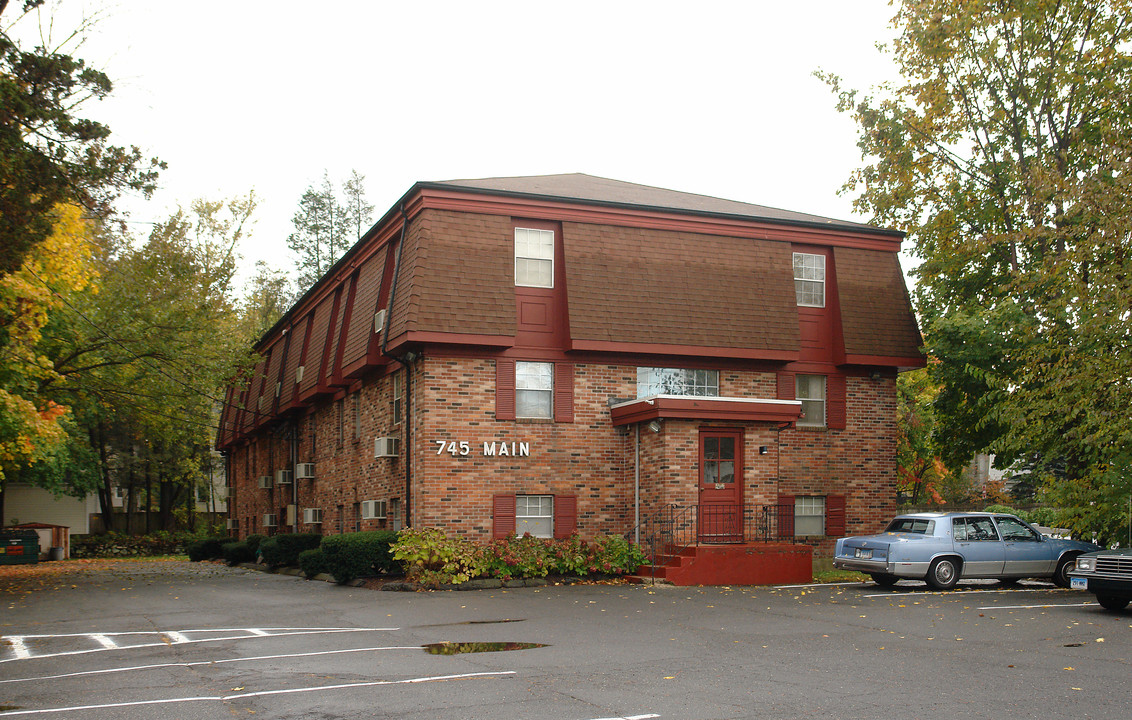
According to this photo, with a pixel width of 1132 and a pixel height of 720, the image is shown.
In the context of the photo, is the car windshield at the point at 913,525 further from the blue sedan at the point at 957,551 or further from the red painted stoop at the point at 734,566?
the red painted stoop at the point at 734,566

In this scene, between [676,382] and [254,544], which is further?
[254,544]

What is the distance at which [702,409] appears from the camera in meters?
21.3

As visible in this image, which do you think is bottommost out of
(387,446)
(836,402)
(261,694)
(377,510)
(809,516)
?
(261,694)

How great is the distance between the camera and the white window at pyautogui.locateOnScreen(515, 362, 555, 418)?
22.5 meters

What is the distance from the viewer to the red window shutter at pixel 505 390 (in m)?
22.1

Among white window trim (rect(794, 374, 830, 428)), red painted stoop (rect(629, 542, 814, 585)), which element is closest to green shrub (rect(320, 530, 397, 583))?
red painted stoop (rect(629, 542, 814, 585))

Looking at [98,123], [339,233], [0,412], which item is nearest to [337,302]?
[0,412]

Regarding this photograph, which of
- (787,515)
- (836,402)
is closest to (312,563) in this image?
(787,515)

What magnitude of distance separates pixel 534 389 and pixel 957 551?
30.2ft

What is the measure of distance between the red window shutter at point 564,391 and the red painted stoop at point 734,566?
12.6 feet

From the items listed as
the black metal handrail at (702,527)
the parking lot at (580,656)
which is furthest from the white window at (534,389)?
the parking lot at (580,656)

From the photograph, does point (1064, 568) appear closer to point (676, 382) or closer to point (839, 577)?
point (839, 577)

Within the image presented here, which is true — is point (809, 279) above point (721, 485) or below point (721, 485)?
above

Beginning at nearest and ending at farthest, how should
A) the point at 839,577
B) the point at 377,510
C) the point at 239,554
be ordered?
the point at 839,577 < the point at 377,510 < the point at 239,554
